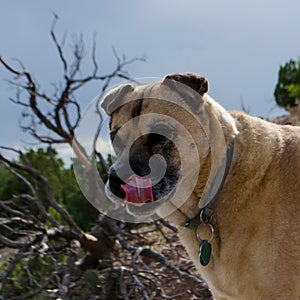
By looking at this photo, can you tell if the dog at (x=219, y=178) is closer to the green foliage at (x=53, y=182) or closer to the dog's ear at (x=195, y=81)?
the dog's ear at (x=195, y=81)

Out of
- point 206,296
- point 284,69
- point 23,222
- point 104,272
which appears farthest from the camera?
point 284,69

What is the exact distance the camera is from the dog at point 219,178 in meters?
3.07

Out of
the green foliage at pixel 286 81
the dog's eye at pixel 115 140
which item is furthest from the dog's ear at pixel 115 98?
the green foliage at pixel 286 81

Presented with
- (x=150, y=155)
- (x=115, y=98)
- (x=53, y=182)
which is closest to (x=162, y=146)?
(x=150, y=155)

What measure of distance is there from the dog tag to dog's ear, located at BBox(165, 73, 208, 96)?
2.77 feet

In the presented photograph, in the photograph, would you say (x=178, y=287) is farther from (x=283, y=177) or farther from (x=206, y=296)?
(x=283, y=177)

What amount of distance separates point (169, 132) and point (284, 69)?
80.7 ft

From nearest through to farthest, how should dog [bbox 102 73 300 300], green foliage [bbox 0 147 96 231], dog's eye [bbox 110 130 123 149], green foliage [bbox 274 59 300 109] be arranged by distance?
dog [bbox 102 73 300 300] → dog's eye [bbox 110 130 123 149] → green foliage [bbox 0 147 96 231] → green foliage [bbox 274 59 300 109]

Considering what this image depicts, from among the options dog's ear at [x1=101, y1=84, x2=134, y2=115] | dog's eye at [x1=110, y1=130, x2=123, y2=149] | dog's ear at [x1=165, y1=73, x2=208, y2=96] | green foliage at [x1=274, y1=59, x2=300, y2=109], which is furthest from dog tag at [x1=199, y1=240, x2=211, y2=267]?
green foliage at [x1=274, y1=59, x2=300, y2=109]

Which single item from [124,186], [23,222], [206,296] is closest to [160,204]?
[124,186]

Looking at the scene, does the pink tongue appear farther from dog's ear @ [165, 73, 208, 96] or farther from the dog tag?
dog's ear @ [165, 73, 208, 96]

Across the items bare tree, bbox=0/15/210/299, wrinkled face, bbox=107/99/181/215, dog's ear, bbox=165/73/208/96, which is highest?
dog's ear, bbox=165/73/208/96

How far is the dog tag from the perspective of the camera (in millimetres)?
3256

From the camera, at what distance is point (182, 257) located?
621 centimetres
